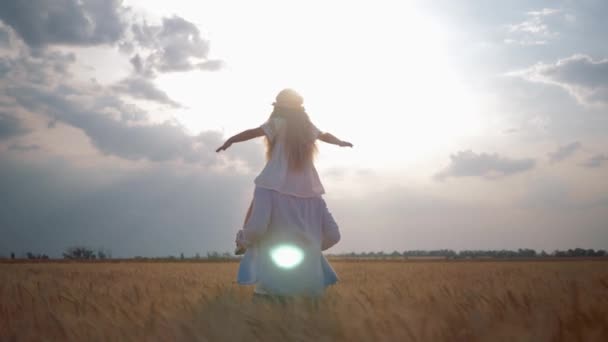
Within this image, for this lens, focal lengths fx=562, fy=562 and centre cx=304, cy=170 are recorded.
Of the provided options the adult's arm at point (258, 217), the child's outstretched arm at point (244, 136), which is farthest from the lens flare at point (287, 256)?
the child's outstretched arm at point (244, 136)

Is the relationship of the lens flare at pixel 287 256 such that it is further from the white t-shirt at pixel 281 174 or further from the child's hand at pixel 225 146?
the child's hand at pixel 225 146

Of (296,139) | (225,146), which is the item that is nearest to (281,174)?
(296,139)

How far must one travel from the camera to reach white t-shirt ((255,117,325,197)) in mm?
5004

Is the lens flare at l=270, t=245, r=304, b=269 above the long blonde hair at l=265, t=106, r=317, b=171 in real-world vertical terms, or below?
below

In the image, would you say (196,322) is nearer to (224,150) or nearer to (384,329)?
(384,329)

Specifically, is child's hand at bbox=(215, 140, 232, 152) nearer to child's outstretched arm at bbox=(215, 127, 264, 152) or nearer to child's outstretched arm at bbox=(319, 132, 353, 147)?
child's outstretched arm at bbox=(215, 127, 264, 152)

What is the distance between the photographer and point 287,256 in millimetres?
5133

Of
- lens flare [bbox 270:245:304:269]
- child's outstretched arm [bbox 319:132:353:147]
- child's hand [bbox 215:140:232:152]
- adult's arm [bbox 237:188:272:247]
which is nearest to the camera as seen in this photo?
adult's arm [bbox 237:188:272:247]

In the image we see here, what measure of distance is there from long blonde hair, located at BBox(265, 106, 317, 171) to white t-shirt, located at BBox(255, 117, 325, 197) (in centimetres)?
4

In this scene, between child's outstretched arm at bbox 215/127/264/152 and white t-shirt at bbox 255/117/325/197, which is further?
child's outstretched arm at bbox 215/127/264/152

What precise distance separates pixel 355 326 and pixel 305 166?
3075 millimetres

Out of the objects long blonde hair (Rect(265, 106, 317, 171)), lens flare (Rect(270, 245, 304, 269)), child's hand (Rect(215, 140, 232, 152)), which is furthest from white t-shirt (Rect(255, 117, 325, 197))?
lens flare (Rect(270, 245, 304, 269))

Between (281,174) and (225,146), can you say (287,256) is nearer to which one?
(281,174)

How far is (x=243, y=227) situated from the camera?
16.8ft
